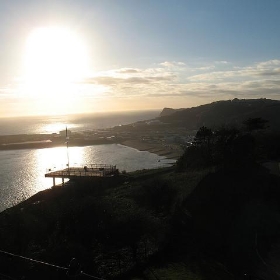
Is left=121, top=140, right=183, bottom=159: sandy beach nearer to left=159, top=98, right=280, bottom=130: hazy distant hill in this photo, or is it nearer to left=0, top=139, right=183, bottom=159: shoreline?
left=0, top=139, right=183, bottom=159: shoreline

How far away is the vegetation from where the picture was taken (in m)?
15.1

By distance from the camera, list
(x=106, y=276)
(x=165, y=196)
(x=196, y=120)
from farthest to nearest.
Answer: (x=196, y=120) → (x=165, y=196) → (x=106, y=276)

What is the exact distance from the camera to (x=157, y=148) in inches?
3332

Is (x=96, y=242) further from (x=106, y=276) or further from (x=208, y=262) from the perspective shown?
(x=208, y=262)

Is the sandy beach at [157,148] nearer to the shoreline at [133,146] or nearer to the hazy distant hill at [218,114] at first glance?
the shoreline at [133,146]

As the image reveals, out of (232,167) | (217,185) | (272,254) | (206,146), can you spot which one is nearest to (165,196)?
(217,185)

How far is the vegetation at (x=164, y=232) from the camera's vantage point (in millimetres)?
15102

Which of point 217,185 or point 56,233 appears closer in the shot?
point 56,233

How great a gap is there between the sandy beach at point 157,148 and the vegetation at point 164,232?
4728 centimetres

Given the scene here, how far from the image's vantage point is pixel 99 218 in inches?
691

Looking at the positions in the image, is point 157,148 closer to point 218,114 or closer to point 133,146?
point 133,146

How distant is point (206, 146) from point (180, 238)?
61.1 ft

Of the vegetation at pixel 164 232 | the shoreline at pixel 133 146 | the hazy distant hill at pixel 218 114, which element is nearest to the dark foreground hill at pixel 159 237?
the vegetation at pixel 164 232

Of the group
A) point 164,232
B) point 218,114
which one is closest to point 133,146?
point 218,114
